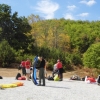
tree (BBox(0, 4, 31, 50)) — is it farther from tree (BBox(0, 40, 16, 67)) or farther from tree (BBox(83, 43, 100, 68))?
tree (BBox(83, 43, 100, 68))

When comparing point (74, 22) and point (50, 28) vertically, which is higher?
point (74, 22)

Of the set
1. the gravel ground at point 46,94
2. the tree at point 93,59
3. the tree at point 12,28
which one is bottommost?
the gravel ground at point 46,94

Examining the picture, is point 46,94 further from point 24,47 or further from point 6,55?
point 24,47

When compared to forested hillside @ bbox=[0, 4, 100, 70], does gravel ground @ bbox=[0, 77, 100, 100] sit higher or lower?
lower

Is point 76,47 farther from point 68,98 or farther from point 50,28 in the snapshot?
point 68,98

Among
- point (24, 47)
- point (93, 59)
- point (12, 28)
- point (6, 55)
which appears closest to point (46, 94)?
point (6, 55)

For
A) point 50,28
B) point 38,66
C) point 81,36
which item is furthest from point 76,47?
point 38,66

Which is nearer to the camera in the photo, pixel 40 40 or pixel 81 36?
pixel 40 40

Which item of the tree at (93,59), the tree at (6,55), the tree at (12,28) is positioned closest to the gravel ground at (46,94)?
the tree at (6,55)

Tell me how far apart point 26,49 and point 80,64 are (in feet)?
38.2

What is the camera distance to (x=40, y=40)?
220ft

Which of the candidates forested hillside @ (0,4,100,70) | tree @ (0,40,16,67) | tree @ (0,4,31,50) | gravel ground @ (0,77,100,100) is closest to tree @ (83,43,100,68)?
forested hillside @ (0,4,100,70)

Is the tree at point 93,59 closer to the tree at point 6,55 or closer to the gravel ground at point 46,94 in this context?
the tree at point 6,55

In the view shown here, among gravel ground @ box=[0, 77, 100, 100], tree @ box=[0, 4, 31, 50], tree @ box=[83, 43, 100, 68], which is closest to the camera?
gravel ground @ box=[0, 77, 100, 100]
